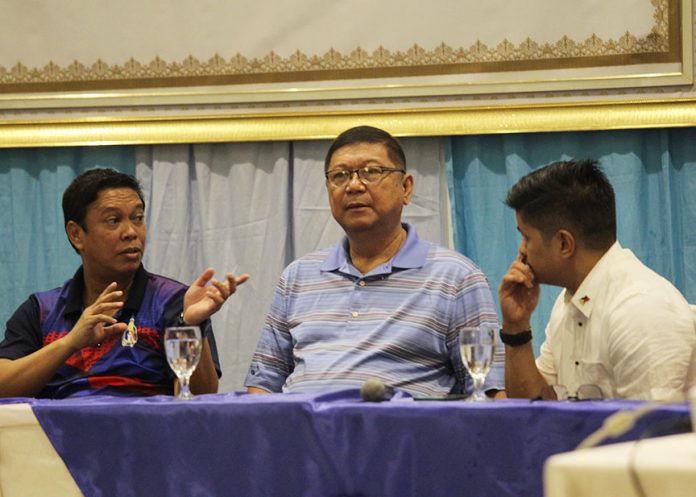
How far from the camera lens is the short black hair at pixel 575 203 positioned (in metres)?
2.35

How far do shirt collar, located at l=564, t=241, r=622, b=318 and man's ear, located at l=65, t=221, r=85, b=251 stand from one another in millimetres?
1374

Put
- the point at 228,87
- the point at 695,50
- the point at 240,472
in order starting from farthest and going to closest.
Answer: the point at 228,87
the point at 695,50
the point at 240,472

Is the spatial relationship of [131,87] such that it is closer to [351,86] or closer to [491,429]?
[351,86]

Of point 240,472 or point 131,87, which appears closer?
point 240,472

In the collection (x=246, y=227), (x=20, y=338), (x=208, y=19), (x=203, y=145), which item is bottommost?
(x=20, y=338)

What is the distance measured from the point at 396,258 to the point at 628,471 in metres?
1.76

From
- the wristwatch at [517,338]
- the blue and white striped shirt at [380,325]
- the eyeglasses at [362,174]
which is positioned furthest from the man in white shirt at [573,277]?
the eyeglasses at [362,174]

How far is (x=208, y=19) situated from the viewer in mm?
3504

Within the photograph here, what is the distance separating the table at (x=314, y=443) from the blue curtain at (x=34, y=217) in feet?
5.78

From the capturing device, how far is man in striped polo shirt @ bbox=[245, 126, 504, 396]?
2633 mm

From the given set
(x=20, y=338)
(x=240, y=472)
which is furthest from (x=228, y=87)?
(x=240, y=472)

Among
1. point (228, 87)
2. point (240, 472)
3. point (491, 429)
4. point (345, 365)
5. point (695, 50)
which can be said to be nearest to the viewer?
point (491, 429)

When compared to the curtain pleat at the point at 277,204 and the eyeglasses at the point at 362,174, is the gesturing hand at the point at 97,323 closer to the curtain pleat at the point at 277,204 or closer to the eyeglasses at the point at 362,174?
the eyeglasses at the point at 362,174

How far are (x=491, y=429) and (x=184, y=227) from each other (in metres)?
2.08
